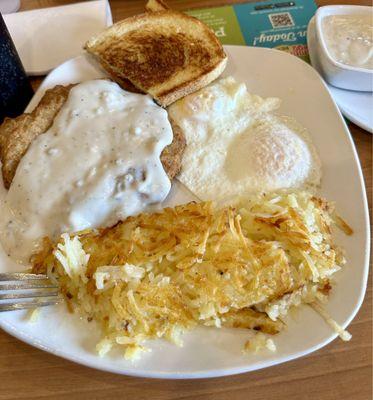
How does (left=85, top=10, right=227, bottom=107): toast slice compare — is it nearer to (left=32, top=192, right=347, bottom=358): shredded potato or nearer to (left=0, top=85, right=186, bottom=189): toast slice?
(left=0, top=85, right=186, bottom=189): toast slice

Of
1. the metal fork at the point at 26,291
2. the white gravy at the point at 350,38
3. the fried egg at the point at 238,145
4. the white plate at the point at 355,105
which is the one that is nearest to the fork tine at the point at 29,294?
the metal fork at the point at 26,291

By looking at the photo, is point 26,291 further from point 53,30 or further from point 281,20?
point 281,20

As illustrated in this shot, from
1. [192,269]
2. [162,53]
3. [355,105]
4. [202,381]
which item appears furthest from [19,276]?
[355,105]

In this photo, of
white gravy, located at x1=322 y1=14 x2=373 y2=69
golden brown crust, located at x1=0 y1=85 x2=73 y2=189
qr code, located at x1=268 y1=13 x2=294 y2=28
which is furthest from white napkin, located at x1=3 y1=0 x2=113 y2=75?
white gravy, located at x1=322 y1=14 x2=373 y2=69

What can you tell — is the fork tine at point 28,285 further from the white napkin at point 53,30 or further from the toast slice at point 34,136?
the white napkin at point 53,30

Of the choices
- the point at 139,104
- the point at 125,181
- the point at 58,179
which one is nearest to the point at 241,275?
the point at 125,181

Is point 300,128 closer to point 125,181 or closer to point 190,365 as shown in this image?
point 125,181
